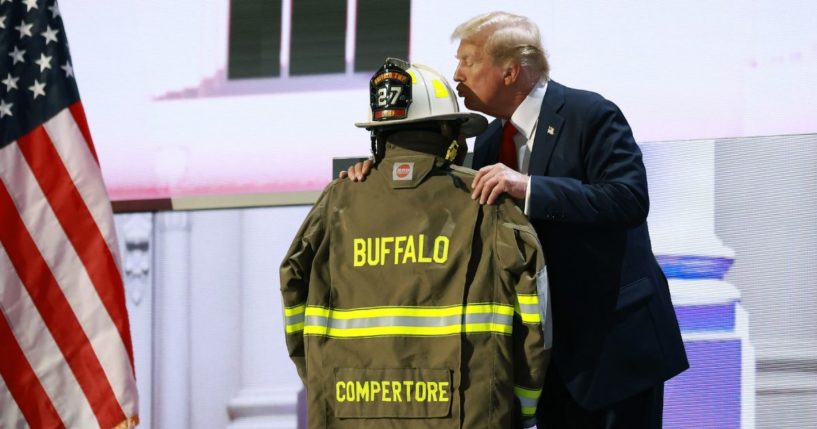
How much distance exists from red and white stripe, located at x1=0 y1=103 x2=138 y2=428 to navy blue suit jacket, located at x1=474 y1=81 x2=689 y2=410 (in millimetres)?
1835

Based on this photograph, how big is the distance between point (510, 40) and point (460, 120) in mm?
318

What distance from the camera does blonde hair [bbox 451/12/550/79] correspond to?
2980mm

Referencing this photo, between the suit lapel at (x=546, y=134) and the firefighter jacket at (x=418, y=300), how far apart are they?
220mm

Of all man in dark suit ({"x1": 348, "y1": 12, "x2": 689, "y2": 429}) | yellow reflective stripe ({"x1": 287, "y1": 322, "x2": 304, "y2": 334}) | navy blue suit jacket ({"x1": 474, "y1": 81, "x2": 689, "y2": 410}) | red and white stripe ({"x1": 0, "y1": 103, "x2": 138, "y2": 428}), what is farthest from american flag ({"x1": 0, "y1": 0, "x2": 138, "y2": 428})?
navy blue suit jacket ({"x1": 474, "y1": 81, "x2": 689, "y2": 410})

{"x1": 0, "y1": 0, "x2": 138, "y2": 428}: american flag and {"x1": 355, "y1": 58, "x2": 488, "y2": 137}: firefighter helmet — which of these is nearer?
{"x1": 355, "y1": 58, "x2": 488, "y2": 137}: firefighter helmet

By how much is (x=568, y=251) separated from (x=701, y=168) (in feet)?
3.72

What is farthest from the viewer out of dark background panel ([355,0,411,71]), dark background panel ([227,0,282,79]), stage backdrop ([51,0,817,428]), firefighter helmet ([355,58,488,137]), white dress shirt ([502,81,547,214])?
dark background panel ([227,0,282,79])

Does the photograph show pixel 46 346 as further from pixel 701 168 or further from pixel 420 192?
pixel 701 168

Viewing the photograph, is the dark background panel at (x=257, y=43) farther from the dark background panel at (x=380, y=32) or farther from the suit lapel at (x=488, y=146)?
the suit lapel at (x=488, y=146)

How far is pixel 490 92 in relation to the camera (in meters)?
3.00

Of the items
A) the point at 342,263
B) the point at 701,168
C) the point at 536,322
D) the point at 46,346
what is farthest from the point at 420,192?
the point at 46,346

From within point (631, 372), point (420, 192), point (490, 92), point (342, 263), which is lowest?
point (631, 372)

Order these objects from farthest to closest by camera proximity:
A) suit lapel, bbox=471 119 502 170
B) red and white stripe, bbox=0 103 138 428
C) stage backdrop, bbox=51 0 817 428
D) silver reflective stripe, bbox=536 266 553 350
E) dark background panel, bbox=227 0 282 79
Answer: dark background panel, bbox=227 0 282 79 < red and white stripe, bbox=0 103 138 428 < stage backdrop, bbox=51 0 817 428 < suit lapel, bbox=471 119 502 170 < silver reflective stripe, bbox=536 266 553 350

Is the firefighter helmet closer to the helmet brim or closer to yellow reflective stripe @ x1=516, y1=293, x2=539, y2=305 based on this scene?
the helmet brim
